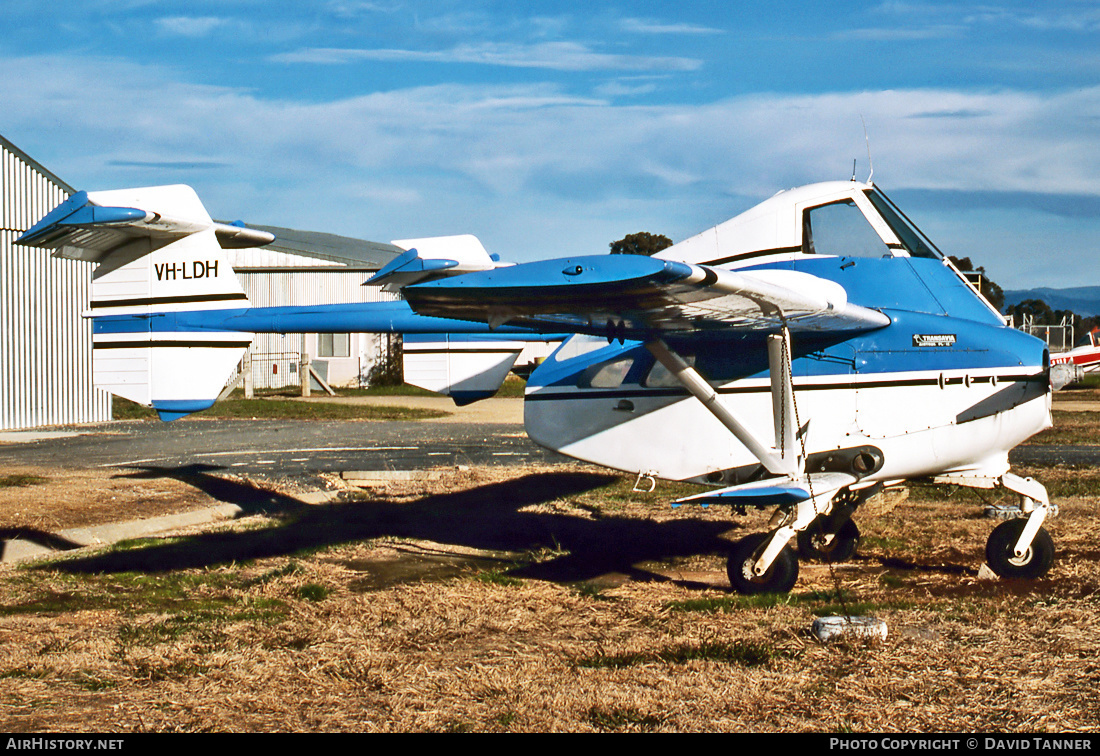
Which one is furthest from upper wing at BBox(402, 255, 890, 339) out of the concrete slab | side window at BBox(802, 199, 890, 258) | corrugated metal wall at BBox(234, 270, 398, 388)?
corrugated metal wall at BBox(234, 270, 398, 388)

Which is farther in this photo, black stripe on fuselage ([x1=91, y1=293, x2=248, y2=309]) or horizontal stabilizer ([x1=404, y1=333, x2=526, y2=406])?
horizontal stabilizer ([x1=404, y1=333, x2=526, y2=406])

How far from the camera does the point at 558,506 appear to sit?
11.8 metres

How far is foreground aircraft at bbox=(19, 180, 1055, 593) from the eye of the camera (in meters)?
6.87

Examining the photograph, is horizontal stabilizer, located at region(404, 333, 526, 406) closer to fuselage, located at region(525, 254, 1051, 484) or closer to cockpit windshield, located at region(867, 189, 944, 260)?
fuselage, located at region(525, 254, 1051, 484)

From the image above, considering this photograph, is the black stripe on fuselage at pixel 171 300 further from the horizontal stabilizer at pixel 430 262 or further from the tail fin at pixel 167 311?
the horizontal stabilizer at pixel 430 262

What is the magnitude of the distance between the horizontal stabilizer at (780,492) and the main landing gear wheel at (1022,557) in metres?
1.39

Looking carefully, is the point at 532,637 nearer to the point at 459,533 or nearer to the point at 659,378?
the point at 659,378

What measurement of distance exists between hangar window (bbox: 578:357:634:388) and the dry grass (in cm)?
166

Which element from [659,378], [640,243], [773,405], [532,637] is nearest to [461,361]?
[659,378]

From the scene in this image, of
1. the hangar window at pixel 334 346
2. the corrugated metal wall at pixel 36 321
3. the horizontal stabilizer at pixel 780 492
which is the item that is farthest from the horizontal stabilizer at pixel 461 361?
the hangar window at pixel 334 346
